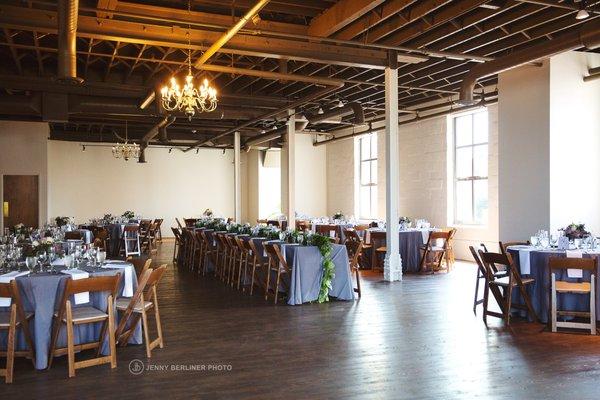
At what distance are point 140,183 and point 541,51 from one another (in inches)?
621

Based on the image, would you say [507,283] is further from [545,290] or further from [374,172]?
[374,172]

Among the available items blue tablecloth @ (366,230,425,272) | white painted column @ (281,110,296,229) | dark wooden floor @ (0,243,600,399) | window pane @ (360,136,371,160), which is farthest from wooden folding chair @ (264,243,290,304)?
window pane @ (360,136,371,160)

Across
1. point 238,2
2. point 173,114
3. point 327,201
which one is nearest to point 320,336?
point 238,2

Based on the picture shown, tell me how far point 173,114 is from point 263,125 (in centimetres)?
634

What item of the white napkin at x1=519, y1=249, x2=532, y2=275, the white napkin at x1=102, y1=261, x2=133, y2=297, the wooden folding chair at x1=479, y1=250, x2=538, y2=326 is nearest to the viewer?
the white napkin at x1=102, y1=261, x2=133, y2=297

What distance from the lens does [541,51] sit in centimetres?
686

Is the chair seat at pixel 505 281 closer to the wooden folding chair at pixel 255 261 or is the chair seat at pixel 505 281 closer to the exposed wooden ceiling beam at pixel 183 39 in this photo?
the wooden folding chair at pixel 255 261

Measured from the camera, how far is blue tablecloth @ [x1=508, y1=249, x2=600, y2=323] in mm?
5770

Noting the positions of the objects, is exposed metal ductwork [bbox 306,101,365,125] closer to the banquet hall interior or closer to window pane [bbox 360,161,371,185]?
the banquet hall interior

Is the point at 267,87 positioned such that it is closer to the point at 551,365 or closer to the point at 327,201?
the point at 327,201

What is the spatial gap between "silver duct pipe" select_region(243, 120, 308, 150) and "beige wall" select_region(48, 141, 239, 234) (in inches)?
121

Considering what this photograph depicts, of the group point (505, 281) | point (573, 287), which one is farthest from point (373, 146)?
point (573, 287)

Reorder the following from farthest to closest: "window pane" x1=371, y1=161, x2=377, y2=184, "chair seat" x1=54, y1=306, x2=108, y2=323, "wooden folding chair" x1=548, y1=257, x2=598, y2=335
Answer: "window pane" x1=371, y1=161, x2=377, y2=184 → "wooden folding chair" x1=548, y1=257, x2=598, y2=335 → "chair seat" x1=54, y1=306, x2=108, y2=323

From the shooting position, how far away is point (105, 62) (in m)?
10.0
